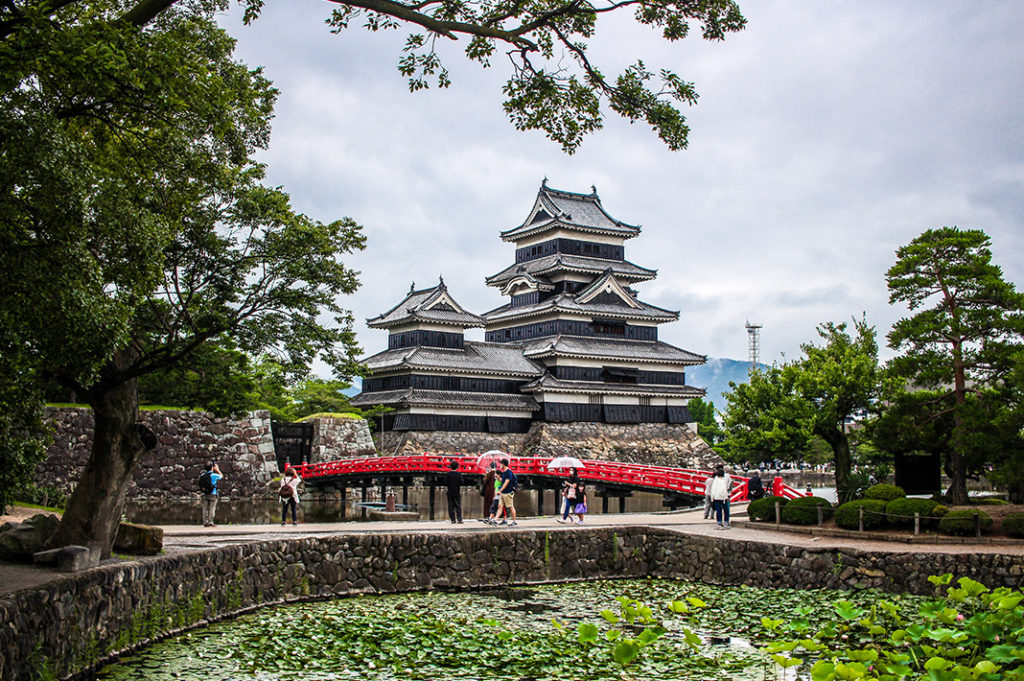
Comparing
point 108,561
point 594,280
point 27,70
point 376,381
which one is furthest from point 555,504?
point 27,70

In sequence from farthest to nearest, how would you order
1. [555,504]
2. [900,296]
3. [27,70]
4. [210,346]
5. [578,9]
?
[555,504] → [900,296] → [210,346] → [578,9] → [27,70]

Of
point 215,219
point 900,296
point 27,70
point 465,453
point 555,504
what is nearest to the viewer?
point 27,70

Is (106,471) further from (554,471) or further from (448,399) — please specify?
(448,399)

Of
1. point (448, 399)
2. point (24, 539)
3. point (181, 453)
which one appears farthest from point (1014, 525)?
point (448, 399)

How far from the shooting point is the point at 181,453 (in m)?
32.9

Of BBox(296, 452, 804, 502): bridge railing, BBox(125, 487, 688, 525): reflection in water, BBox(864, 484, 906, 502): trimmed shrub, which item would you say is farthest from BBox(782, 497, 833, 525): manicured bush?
BBox(125, 487, 688, 525): reflection in water

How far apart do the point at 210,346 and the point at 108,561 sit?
504 cm

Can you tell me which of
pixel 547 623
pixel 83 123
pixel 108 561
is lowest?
pixel 547 623

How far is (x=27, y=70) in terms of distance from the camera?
8.29 m

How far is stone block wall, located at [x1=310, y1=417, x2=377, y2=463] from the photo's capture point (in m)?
39.4

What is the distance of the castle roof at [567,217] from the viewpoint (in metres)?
56.1

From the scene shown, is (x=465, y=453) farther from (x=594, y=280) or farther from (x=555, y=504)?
(x=594, y=280)

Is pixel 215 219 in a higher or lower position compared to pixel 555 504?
higher

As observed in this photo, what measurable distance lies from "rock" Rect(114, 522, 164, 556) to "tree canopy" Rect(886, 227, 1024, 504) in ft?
58.9
